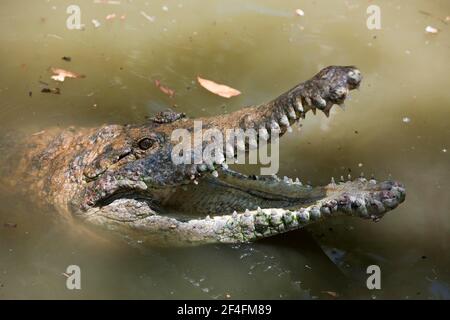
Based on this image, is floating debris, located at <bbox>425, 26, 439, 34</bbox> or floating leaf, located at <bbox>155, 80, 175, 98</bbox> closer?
floating leaf, located at <bbox>155, 80, 175, 98</bbox>

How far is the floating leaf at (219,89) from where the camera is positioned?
6809mm

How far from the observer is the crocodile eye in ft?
16.3

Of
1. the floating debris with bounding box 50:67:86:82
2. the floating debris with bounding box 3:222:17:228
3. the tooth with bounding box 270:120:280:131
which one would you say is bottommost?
the floating debris with bounding box 3:222:17:228

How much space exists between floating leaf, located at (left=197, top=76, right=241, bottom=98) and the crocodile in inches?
67.3

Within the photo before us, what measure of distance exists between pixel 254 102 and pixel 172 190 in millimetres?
2073

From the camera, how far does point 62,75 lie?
7090 millimetres

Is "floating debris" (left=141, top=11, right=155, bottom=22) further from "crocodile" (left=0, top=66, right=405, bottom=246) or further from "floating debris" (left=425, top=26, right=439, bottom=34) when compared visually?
"floating debris" (left=425, top=26, right=439, bottom=34)

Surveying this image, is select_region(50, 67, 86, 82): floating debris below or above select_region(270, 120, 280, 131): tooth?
above

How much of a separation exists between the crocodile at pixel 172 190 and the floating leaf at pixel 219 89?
5.60ft

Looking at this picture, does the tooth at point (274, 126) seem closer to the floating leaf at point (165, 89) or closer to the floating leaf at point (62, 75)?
the floating leaf at point (165, 89)

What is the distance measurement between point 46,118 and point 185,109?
1.45 metres

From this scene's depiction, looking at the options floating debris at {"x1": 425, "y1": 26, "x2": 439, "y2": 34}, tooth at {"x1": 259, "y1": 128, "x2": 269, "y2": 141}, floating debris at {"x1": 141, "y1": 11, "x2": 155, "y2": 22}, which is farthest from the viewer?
floating debris at {"x1": 141, "y1": 11, "x2": 155, "y2": 22}

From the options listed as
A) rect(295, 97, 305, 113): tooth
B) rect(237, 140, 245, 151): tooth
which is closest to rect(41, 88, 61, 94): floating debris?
rect(237, 140, 245, 151): tooth
